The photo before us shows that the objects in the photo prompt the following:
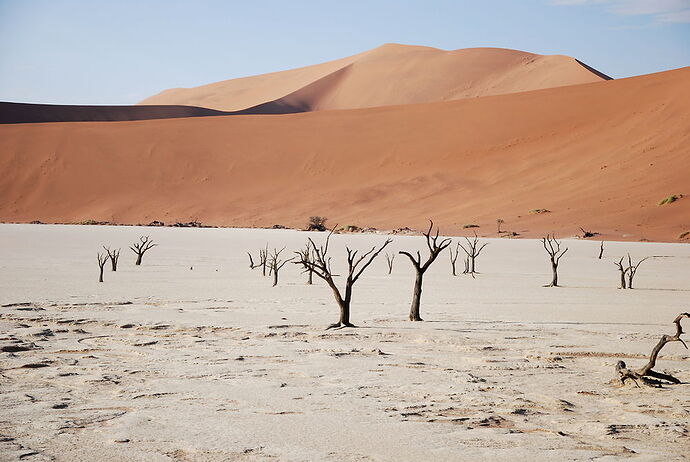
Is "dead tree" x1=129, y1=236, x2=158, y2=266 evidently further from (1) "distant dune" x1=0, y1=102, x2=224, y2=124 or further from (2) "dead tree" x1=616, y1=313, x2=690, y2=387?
(1) "distant dune" x1=0, y1=102, x2=224, y2=124

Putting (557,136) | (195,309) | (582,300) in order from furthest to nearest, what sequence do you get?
(557,136)
(582,300)
(195,309)

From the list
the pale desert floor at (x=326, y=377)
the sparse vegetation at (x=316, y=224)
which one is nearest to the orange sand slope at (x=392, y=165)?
the sparse vegetation at (x=316, y=224)

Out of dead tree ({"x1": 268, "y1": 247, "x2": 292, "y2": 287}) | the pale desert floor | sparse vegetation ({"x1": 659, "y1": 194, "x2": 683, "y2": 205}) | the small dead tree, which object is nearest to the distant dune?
the small dead tree

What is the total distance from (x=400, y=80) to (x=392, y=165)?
42.4 metres

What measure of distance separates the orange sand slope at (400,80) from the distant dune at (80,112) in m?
9.70

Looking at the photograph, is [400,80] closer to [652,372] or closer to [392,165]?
[392,165]

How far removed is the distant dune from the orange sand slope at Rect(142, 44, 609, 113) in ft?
31.8

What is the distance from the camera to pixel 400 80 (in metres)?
97.1

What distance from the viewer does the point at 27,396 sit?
18.7 ft

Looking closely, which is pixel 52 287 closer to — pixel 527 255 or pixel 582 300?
pixel 582 300

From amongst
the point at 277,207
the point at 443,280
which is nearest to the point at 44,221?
the point at 277,207

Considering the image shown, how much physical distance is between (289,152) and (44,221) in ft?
60.7

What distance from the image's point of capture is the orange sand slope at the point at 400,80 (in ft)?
292

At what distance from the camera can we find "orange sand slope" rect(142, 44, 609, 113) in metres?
89.0
